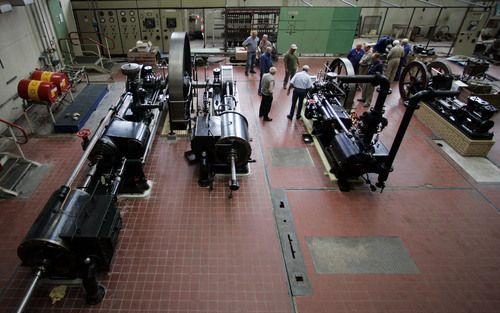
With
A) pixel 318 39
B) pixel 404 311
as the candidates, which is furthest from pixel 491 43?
pixel 404 311

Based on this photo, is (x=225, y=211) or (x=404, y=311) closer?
(x=404, y=311)

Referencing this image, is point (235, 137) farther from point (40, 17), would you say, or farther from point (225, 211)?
point (40, 17)

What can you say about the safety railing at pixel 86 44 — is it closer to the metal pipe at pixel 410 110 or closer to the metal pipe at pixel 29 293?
the metal pipe at pixel 29 293

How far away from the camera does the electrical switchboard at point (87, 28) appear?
34.9 feet

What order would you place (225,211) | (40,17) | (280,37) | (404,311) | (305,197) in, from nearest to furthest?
(404,311), (225,211), (305,197), (40,17), (280,37)

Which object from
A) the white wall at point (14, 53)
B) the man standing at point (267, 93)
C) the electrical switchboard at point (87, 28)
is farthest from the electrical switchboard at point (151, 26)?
the man standing at point (267, 93)

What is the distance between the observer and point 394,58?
9781 mm

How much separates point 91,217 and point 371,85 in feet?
25.8

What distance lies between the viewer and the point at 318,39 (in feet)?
40.0

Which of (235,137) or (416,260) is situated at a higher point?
(235,137)

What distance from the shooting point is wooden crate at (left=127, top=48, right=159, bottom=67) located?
10586mm

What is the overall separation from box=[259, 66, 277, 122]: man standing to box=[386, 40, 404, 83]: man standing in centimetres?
443

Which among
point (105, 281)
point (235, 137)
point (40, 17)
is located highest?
point (40, 17)

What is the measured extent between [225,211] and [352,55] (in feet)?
22.9
